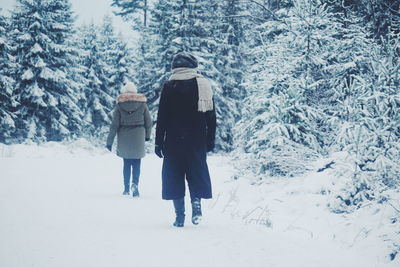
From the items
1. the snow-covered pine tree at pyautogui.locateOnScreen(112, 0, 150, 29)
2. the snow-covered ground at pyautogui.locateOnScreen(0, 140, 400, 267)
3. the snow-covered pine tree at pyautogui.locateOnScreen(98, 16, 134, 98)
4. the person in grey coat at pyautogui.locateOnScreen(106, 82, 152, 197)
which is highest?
the snow-covered pine tree at pyautogui.locateOnScreen(112, 0, 150, 29)

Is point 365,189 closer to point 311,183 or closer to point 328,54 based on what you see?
point 311,183

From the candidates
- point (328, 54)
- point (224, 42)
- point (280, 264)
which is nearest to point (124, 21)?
point (224, 42)

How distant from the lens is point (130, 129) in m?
7.59

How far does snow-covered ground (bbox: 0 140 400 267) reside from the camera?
3.57 metres

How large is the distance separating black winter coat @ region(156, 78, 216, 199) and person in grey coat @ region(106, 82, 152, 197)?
2.70 metres

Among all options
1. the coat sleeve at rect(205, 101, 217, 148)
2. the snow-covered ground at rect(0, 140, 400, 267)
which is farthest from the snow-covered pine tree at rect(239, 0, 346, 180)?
the coat sleeve at rect(205, 101, 217, 148)

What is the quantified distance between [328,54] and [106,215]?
6.32 m

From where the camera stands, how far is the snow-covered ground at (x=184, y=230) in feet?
11.7

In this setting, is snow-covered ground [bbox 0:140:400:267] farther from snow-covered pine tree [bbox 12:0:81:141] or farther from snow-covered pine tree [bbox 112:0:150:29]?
snow-covered pine tree [bbox 112:0:150:29]

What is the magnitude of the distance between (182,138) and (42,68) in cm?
2117

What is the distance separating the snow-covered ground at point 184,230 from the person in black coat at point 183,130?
0.52m

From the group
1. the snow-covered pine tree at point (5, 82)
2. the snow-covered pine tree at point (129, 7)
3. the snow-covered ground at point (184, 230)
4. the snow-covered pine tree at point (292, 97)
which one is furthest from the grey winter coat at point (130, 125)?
the snow-covered pine tree at point (129, 7)

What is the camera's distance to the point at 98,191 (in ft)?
25.2

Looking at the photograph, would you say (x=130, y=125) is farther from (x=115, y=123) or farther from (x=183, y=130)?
(x=183, y=130)
